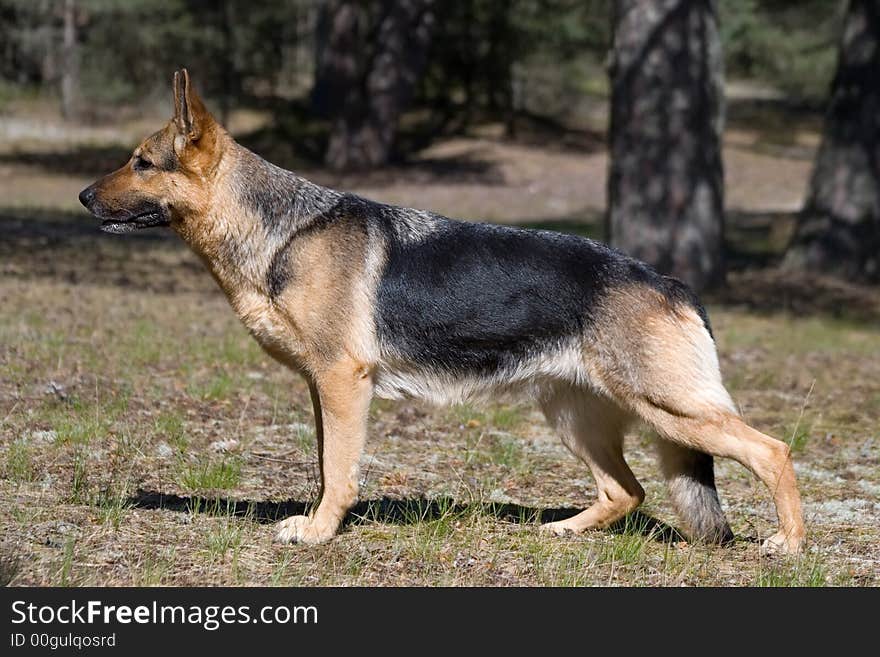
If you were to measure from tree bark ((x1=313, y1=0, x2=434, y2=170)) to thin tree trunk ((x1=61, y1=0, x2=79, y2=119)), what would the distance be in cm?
1151

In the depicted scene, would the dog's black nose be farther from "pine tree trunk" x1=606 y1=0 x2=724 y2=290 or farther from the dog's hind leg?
"pine tree trunk" x1=606 y1=0 x2=724 y2=290

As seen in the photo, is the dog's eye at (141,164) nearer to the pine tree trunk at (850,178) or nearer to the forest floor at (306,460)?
the forest floor at (306,460)

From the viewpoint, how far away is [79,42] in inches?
1715

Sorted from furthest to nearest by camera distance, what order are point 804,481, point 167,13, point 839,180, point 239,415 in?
point 167,13
point 839,180
point 239,415
point 804,481

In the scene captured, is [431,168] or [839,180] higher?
[839,180]

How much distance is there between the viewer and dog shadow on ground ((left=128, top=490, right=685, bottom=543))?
6.69m

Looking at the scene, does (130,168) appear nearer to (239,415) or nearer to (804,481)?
(239,415)

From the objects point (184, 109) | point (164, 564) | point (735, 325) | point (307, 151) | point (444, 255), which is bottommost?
point (307, 151)

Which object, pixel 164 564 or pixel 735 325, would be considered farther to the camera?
pixel 735 325

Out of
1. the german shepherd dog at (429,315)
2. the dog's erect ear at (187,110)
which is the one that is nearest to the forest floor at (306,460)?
the german shepherd dog at (429,315)

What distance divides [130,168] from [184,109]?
469 mm

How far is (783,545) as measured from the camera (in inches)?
248
